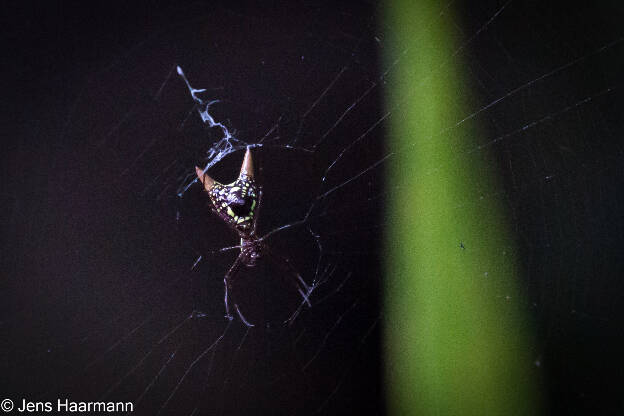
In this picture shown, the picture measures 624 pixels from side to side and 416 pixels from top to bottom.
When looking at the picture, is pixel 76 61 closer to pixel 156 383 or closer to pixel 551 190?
pixel 156 383

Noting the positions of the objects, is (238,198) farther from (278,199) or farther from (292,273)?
(292,273)

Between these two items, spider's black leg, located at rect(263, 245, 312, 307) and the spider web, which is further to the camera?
spider's black leg, located at rect(263, 245, 312, 307)

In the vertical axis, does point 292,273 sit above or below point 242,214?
below

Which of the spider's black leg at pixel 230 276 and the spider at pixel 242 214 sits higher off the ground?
the spider at pixel 242 214

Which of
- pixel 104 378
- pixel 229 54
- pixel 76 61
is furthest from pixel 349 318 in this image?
pixel 76 61

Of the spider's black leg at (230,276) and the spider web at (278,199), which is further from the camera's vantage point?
the spider's black leg at (230,276)

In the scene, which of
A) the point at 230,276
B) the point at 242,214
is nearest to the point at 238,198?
the point at 242,214
